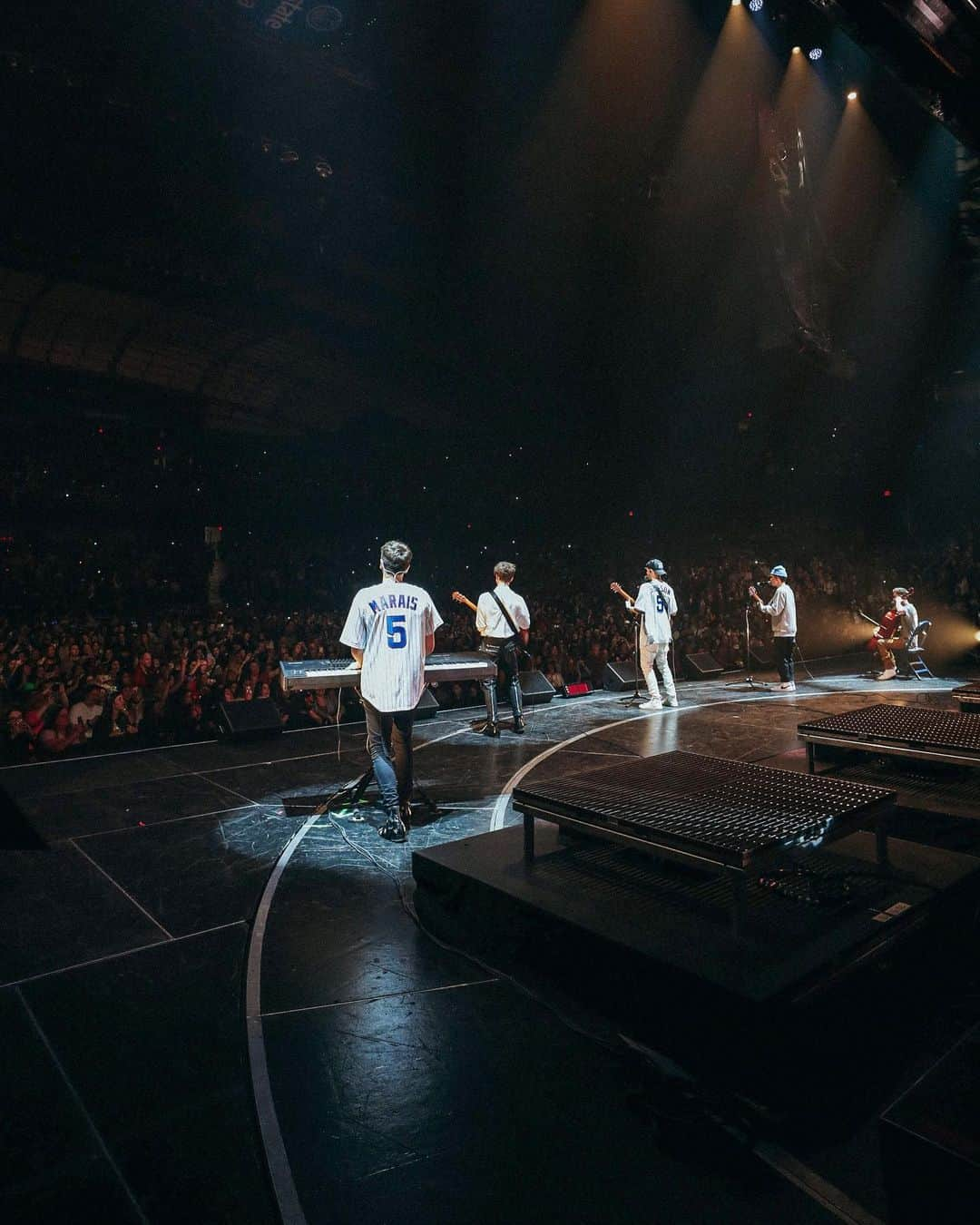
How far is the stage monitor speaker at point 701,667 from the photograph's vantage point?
1254cm

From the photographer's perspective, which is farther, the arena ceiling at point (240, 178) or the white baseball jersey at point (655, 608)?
the white baseball jersey at point (655, 608)

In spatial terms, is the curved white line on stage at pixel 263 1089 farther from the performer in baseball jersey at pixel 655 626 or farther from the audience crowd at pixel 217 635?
the performer in baseball jersey at pixel 655 626

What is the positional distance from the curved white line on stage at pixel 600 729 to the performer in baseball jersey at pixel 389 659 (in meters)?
0.73

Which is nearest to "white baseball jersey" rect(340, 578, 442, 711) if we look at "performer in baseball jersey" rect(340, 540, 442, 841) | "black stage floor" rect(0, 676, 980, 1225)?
"performer in baseball jersey" rect(340, 540, 442, 841)

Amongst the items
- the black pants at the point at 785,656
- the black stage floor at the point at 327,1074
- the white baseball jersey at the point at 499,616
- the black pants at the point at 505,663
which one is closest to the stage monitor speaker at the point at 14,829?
the black stage floor at the point at 327,1074

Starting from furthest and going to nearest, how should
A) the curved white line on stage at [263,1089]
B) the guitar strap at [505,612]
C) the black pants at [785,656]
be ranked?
the black pants at [785,656] < the guitar strap at [505,612] < the curved white line on stage at [263,1089]

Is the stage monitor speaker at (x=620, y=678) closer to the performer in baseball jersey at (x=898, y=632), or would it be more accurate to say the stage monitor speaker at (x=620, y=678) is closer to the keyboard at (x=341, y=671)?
the performer in baseball jersey at (x=898, y=632)

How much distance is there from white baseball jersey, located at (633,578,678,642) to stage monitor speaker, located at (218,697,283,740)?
466 cm

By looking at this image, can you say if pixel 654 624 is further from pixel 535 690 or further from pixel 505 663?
pixel 505 663

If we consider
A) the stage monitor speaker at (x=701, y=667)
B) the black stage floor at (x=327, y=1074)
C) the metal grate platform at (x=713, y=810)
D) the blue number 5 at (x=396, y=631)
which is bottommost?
the black stage floor at (x=327, y=1074)

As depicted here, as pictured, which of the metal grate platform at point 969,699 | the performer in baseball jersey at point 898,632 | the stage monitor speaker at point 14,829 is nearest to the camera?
the stage monitor speaker at point 14,829

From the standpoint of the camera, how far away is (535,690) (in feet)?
32.5

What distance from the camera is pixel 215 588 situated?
33.2ft

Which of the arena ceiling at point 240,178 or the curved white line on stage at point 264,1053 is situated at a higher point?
the arena ceiling at point 240,178
